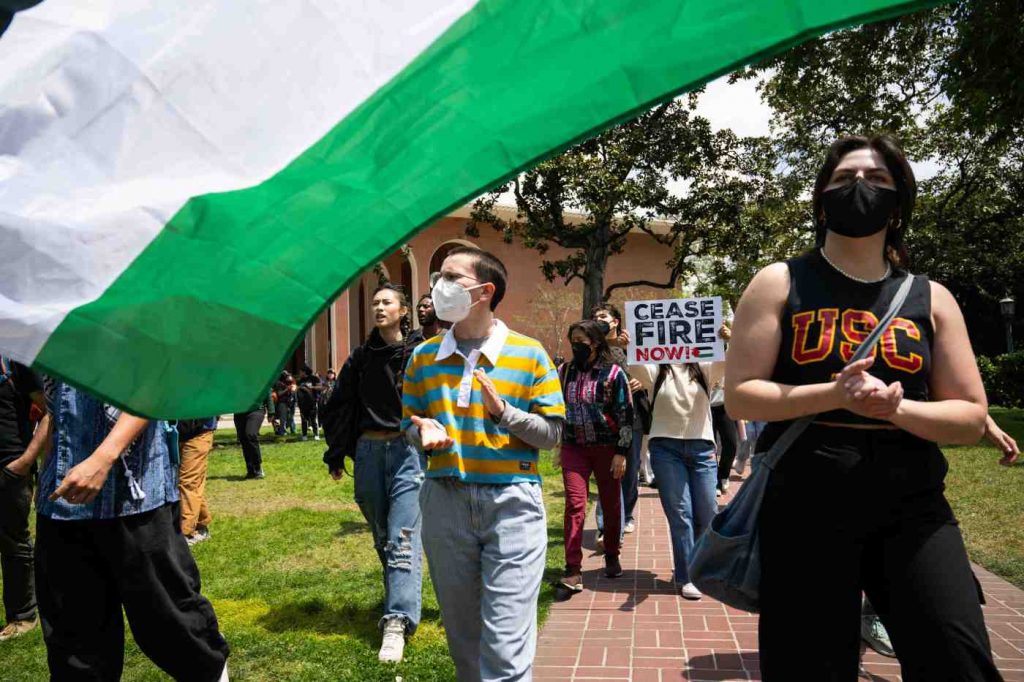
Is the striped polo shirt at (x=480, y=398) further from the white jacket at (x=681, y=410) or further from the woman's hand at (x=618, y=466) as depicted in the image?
the woman's hand at (x=618, y=466)

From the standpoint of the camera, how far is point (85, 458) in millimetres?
3670

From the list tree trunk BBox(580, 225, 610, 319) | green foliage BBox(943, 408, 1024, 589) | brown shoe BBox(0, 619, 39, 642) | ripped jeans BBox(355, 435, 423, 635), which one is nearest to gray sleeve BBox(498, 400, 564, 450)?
ripped jeans BBox(355, 435, 423, 635)

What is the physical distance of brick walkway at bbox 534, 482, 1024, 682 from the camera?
5.14 m

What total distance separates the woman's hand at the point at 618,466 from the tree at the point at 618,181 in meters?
17.4

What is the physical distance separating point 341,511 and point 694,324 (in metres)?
5.79

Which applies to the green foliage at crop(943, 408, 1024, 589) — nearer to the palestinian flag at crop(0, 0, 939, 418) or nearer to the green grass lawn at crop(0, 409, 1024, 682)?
the green grass lawn at crop(0, 409, 1024, 682)

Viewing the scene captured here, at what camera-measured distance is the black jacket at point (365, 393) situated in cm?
580

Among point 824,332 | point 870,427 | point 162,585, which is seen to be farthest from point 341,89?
point 162,585

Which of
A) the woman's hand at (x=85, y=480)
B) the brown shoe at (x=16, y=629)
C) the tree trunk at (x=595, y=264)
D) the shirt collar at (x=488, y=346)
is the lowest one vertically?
the brown shoe at (x=16, y=629)

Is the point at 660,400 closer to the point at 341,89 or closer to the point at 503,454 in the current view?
the point at 503,454

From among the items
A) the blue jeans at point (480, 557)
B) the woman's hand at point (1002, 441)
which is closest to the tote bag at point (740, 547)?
the woman's hand at point (1002, 441)

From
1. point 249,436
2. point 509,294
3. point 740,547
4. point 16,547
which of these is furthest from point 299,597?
point 509,294

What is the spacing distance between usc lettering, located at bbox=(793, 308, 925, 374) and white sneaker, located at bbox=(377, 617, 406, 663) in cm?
356

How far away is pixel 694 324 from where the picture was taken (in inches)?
301
